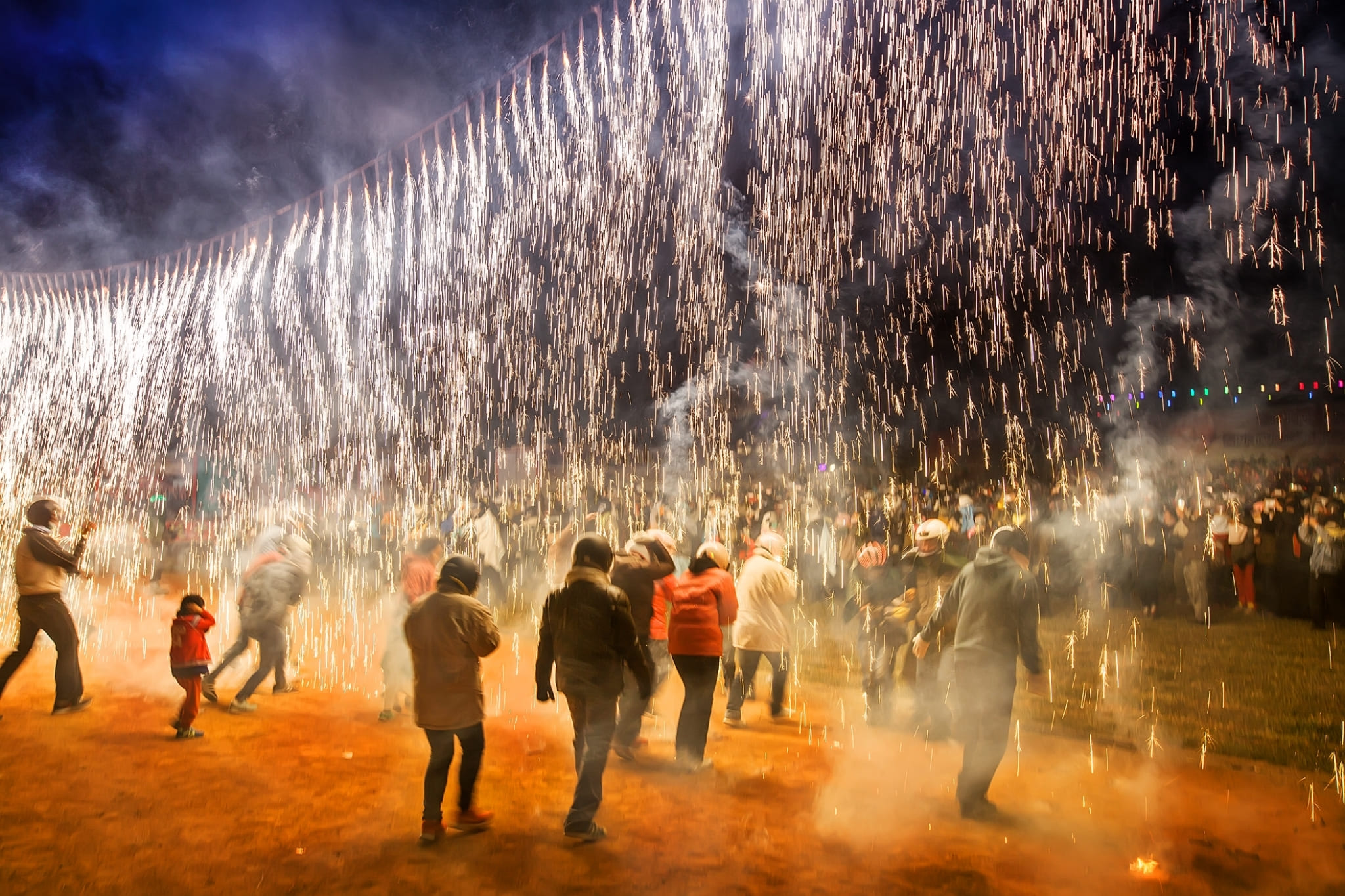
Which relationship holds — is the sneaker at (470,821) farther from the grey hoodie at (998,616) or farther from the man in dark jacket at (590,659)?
the grey hoodie at (998,616)

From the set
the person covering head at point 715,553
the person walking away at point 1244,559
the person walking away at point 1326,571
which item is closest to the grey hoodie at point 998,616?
the person covering head at point 715,553

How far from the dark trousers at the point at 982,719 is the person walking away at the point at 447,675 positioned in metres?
2.82

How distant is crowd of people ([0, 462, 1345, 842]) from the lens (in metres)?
4.30

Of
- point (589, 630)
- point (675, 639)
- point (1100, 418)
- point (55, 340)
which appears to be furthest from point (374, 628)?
point (1100, 418)

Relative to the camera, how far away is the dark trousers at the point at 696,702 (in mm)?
5438

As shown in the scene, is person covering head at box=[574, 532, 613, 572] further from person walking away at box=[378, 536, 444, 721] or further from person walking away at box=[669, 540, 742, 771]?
person walking away at box=[378, 536, 444, 721]

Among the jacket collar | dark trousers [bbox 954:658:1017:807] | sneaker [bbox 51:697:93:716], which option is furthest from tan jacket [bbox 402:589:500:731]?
sneaker [bbox 51:697:93:716]

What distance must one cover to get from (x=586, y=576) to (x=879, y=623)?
3602mm

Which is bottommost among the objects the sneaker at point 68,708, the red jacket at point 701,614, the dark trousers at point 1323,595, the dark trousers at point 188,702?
the sneaker at point 68,708

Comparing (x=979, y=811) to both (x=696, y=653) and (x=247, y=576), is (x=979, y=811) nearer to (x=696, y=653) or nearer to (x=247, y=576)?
(x=696, y=653)

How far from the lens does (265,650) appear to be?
7.01 m

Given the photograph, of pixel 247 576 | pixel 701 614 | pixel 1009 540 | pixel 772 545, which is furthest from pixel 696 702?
pixel 247 576

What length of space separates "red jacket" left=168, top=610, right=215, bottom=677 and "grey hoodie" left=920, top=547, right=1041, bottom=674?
5.72 m

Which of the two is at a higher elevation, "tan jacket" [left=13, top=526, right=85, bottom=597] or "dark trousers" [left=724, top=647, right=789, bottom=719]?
"tan jacket" [left=13, top=526, right=85, bottom=597]
